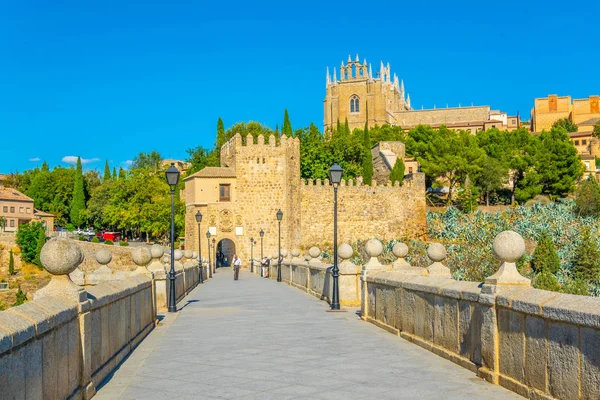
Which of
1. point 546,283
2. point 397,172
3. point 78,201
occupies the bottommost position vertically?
point 546,283

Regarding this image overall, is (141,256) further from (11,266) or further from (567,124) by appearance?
(567,124)

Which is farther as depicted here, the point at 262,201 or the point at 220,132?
the point at 220,132

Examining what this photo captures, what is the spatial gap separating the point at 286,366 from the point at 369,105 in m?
104

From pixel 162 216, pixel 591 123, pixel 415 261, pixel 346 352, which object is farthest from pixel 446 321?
pixel 591 123

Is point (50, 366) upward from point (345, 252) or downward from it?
downward

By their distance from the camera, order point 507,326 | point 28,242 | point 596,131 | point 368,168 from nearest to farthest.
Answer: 1. point 507,326
2. point 28,242
3. point 368,168
4. point 596,131

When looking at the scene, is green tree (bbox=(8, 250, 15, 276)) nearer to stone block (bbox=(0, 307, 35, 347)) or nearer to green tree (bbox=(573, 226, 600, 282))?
green tree (bbox=(573, 226, 600, 282))

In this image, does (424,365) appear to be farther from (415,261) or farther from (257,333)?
(415,261)

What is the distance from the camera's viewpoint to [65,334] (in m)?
5.50

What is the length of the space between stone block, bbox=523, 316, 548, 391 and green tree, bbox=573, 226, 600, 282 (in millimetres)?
38546

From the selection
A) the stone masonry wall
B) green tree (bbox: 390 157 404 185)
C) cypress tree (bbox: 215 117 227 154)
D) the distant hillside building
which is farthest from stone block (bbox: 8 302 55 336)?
the distant hillside building

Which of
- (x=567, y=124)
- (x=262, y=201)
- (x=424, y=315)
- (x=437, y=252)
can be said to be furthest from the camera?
(x=567, y=124)

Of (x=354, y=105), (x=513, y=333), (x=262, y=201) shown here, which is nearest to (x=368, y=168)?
(x=262, y=201)

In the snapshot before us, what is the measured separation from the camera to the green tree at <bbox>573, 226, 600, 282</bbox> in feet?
139
